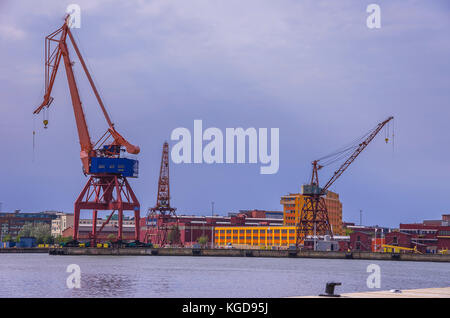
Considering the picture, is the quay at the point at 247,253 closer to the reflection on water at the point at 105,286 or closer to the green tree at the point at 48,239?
the green tree at the point at 48,239

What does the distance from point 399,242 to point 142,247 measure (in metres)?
52.2

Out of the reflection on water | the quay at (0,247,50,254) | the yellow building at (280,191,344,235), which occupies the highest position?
the yellow building at (280,191,344,235)

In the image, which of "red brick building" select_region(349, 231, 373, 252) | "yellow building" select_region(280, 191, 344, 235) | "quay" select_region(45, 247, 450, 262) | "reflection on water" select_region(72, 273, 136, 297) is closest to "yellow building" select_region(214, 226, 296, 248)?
"yellow building" select_region(280, 191, 344, 235)

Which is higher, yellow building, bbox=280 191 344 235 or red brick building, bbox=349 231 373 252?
yellow building, bbox=280 191 344 235

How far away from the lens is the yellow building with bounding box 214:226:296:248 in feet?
522

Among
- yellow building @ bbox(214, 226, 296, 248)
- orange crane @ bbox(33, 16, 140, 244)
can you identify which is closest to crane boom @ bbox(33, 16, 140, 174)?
orange crane @ bbox(33, 16, 140, 244)

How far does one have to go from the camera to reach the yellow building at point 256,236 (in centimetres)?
15925

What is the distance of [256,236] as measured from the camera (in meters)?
166

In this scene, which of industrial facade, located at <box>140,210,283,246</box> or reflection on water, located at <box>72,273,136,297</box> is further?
industrial facade, located at <box>140,210,283,246</box>

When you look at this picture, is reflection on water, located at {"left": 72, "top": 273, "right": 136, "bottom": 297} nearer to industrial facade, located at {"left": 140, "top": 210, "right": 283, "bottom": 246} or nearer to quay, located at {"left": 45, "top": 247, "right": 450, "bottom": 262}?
quay, located at {"left": 45, "top": 247, "right": 450, "bottom": 262}

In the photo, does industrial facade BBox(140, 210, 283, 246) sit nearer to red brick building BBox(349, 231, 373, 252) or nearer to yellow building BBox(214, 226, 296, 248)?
yellow building BBox(214, 226, 296, 248)

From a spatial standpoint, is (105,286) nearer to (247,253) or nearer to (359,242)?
(247,253)
